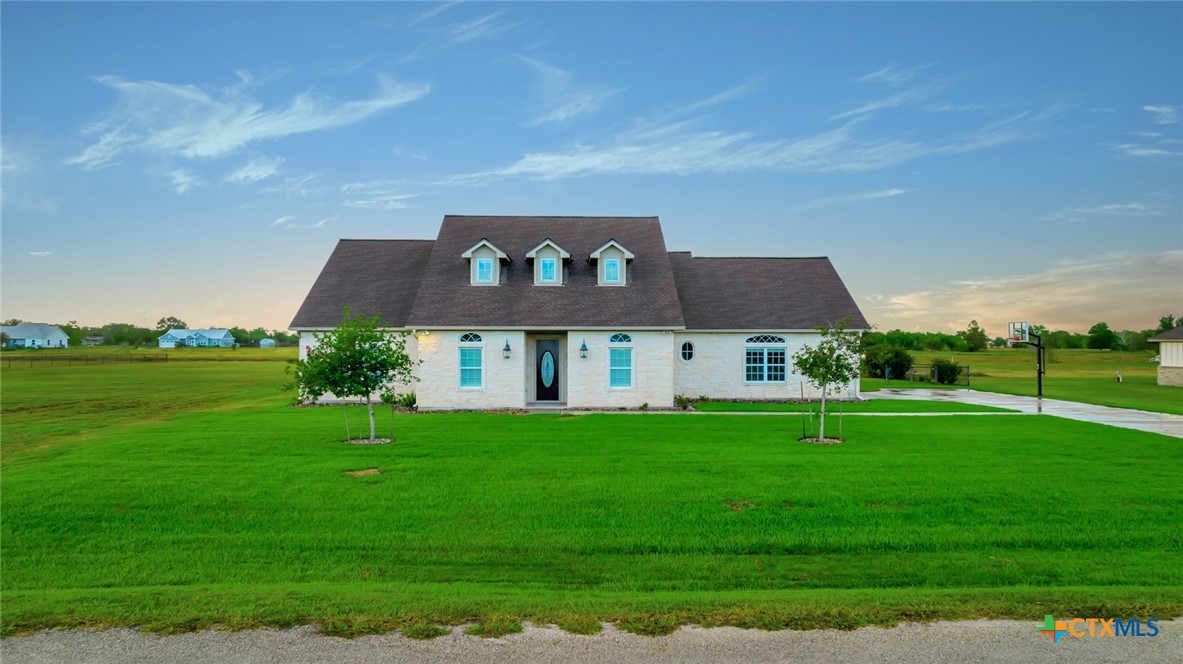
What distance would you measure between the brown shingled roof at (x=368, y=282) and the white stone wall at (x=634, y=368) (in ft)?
24.8

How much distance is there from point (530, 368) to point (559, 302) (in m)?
2.80

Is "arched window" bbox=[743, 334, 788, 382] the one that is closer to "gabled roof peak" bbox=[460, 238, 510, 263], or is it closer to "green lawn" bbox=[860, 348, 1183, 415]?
"green lawn" bbox=[860, 348, 1183, 415]

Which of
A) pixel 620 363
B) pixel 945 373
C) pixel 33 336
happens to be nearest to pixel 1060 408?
pixel 945 373

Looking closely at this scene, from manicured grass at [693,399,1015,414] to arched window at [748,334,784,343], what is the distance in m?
2.68

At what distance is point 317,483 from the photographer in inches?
463

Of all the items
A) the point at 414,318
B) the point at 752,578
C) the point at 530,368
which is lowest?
the point at 752,578

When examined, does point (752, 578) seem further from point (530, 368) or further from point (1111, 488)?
point (530, 368)

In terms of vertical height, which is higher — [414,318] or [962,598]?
[414,318]

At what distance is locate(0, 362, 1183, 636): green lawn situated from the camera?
645 cm

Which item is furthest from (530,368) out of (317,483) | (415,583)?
(415,583)

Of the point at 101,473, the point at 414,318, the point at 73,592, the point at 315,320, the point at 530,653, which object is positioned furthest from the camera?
the point at 315,320

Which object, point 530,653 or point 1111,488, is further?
point 1111,488

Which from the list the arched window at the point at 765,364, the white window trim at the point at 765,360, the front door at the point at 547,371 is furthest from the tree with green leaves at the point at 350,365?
the arched window at the point at 765,364

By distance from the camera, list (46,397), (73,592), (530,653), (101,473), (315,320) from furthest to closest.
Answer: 1. (46,397)
2. (315,320)
3. (101,473)
4. (73,592)
5. (530,653)
